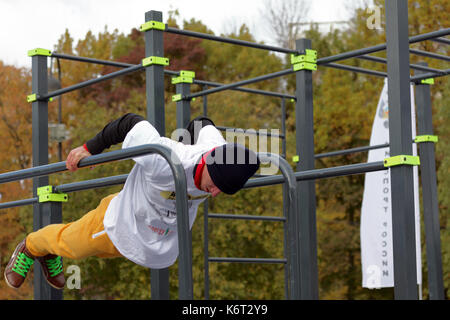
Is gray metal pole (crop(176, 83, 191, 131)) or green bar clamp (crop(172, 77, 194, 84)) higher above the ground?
green bar clamp (crop(172, 77, 194, 84))

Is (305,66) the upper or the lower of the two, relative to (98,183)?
upper

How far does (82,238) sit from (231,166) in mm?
1300

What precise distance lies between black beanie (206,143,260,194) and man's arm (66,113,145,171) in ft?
1.76

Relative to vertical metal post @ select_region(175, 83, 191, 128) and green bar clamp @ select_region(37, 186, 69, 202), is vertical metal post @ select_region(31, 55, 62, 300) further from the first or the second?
vertical metal post @ select_region(175, 83, 191, 128)

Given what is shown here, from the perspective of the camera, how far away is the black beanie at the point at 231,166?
9.51 feet

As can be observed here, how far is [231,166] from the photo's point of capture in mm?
2971

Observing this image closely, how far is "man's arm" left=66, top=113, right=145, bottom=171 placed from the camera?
11.2 feet

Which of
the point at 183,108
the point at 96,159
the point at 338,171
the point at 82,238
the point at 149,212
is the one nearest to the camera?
the point at 96,159

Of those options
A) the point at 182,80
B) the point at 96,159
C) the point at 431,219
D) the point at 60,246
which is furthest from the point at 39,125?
the point at 431,219

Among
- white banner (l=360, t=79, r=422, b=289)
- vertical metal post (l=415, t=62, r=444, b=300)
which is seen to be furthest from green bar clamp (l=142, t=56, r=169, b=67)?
white banner (l=360, t=79, r=422, b=289)

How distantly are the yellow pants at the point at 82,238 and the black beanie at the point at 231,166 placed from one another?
1.05m

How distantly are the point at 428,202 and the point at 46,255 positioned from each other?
3.77 metres

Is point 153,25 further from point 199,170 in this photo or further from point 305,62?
point 199,170

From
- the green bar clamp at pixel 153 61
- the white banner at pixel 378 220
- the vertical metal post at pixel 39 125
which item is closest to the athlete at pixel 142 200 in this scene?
the vertical metal post at pixel 39 125
